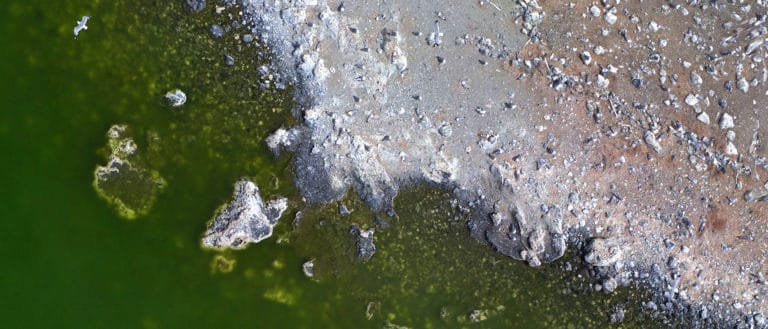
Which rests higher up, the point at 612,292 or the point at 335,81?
the point at 335,81

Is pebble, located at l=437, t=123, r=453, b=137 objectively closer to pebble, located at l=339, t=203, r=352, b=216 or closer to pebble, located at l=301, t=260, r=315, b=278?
pebble, located at l=339, t=203, r=352, b=216

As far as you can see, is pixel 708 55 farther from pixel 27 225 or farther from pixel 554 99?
pixel 27 225

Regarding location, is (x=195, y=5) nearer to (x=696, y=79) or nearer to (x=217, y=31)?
(x=217, y=31)

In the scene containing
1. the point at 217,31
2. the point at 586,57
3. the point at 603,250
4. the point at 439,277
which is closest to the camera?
the point at 586,57

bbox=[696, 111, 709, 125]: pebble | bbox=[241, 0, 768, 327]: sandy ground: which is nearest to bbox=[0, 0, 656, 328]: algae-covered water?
bbox=[241, 0, 768, 327]: sandy ground

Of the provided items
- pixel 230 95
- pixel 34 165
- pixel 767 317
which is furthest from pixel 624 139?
pixel 34 165

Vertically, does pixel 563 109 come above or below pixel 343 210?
above

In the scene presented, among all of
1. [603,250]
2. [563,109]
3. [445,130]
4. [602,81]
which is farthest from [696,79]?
[445,130]
